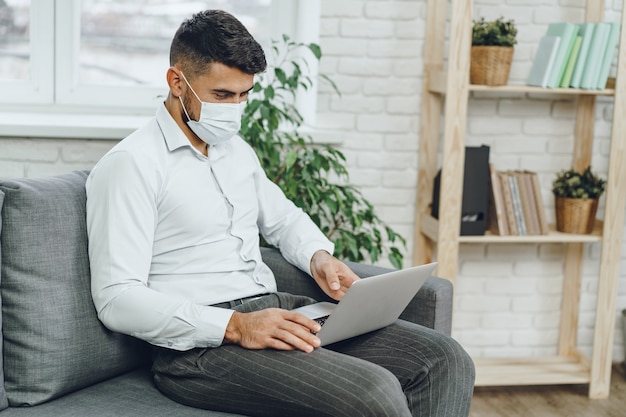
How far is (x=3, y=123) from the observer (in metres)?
2.78

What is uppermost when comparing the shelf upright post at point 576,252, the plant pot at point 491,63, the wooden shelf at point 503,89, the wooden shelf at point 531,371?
the plant pot at point 491,63

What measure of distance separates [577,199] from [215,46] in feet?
5.25

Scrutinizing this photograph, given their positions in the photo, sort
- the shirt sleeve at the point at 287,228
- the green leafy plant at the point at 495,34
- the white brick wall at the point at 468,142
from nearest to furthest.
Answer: the shirt sleeve at the point at 287,228, the green leafy plant at the point at 495,34, the white brick wall at the point at 468,142

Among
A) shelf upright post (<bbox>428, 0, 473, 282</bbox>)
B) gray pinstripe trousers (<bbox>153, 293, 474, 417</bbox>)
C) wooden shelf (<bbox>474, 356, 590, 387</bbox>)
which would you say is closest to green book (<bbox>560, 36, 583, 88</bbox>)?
shelf upright post (<bbox>428, 0, 473, 282</bbox>)

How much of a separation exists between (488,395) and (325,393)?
1.58 meters

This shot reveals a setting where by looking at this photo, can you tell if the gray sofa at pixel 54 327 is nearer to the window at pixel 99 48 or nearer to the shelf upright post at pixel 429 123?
the window at pixel 99 48

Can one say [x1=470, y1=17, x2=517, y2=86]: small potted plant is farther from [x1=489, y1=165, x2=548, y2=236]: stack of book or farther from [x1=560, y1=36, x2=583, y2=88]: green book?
[x1=489, y1=165, x2=548, y2=236]: stack of book

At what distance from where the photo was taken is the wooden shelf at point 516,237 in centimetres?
291

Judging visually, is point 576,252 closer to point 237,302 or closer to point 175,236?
point 237,302

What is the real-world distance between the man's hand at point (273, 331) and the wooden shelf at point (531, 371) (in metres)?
1.46

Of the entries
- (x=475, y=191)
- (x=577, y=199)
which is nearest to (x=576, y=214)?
(x=577, y=199)

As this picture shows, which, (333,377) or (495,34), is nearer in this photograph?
(333,377)

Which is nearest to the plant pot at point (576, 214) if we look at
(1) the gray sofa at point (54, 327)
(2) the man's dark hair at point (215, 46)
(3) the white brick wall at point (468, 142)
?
(3) the white brick wall at point (468, 142)

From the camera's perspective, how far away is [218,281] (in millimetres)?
1984
